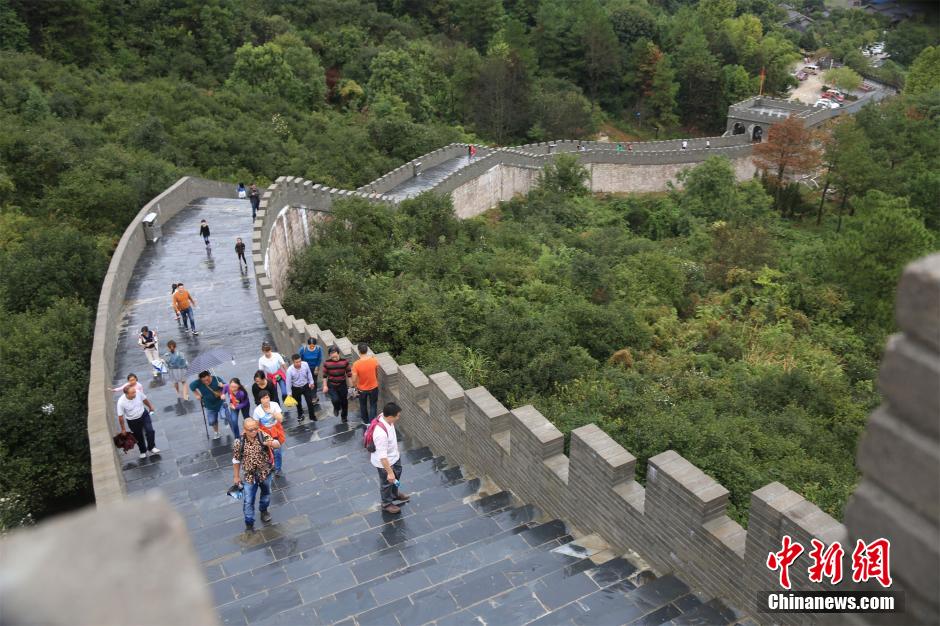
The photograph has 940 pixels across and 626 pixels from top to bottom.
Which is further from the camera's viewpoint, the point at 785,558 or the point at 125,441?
the point at 125,441

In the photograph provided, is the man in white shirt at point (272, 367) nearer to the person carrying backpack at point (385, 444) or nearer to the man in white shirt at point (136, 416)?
the man in white shirt at point (136, 416)

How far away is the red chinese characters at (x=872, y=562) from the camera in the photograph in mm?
2980

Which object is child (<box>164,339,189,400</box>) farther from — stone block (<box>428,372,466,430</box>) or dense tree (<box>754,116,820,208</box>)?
dense tree (<box>754,116,820,208</box>)

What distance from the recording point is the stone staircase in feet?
20.7

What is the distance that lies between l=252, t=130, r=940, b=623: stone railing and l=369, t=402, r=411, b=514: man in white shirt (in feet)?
4.08

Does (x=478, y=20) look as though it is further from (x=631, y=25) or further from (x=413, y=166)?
(x=413, y=166)

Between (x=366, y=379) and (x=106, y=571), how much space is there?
8.19 meters

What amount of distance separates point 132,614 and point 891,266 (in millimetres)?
28653

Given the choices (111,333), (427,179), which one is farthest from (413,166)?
(111,333)

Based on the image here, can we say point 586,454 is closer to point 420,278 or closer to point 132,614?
point 132,614

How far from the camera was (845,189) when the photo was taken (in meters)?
40.2

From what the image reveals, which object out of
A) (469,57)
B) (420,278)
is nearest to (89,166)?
(420,278)

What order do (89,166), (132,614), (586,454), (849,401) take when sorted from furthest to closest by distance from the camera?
(89,166)
(849,401)
(586,454)
(132,614)

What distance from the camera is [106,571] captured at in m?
1.64
